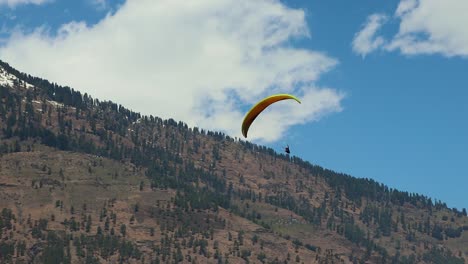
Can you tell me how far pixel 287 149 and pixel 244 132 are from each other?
34.9 ft

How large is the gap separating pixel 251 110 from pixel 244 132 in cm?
382

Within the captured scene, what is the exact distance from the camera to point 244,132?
114 m

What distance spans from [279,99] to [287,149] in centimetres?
818

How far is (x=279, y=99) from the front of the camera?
4306 inches

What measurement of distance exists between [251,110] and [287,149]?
9.72 m

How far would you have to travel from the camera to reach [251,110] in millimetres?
111562

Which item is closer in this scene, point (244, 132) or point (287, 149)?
point (287, 149)

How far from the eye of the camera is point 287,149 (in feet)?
344

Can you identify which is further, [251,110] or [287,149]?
[251,110]

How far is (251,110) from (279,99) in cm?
460

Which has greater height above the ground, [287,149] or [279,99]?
[279,99]
